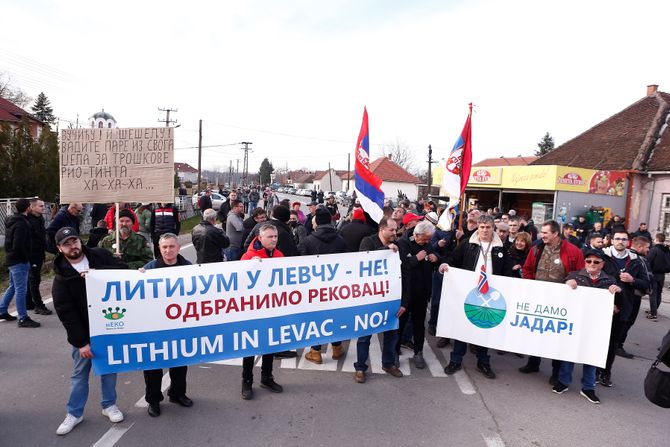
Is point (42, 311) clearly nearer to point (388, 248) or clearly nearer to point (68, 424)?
point (68, 424)

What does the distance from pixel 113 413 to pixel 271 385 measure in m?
1.45

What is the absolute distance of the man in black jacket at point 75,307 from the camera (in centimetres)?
342

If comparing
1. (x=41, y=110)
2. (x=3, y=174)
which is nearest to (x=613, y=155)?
(x=3, y=174)

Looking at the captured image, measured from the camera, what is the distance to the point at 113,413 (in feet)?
12.1

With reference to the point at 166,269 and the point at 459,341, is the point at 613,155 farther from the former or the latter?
the point at 166,269

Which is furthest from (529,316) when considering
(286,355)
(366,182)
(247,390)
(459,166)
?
(459,166)

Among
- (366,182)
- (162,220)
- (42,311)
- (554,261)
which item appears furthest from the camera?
(162,220)

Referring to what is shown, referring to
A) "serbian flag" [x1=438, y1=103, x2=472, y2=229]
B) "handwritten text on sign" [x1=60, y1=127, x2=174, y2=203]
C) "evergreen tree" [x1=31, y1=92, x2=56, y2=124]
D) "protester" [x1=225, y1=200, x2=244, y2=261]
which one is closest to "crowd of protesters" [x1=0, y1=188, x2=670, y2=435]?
"handwritten text on sign" [x1=60, y1=127, x2=174, y2=203]

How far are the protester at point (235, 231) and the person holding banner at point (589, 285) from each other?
5427 millimetres

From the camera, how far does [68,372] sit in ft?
15.0

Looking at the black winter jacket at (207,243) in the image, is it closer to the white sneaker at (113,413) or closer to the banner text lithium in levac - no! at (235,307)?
the banner text lithium in levac - no! at (235,307)

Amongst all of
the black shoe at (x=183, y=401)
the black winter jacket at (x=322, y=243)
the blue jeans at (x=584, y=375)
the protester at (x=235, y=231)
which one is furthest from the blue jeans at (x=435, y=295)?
the black shoe at (x=183, y=401)

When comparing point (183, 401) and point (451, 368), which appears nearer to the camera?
point (183, 401)

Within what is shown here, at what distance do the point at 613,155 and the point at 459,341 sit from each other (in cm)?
2116
